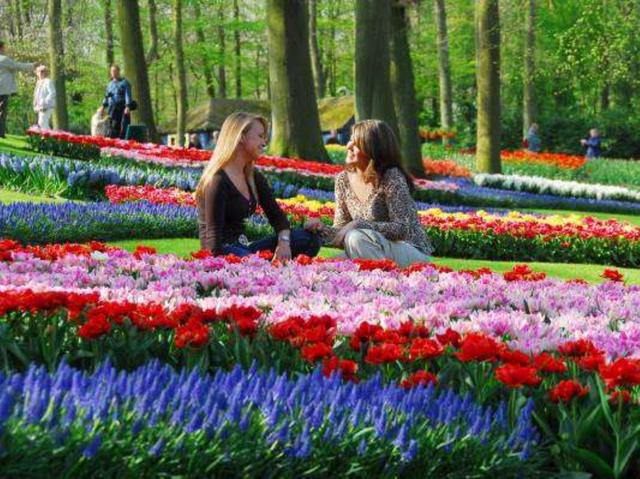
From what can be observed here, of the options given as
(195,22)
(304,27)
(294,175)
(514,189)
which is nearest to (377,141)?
(294,175)

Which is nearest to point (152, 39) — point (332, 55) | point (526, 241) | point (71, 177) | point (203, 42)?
point (203, 42)

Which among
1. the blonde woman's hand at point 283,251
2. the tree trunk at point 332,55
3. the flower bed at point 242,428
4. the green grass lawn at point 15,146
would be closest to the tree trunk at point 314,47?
the tree trunk at point 332,55

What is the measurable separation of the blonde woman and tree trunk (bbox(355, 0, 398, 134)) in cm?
1272

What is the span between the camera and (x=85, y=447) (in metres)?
2.54

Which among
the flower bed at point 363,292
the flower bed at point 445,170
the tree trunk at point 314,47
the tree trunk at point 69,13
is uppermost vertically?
the tree trunk at point 69,13

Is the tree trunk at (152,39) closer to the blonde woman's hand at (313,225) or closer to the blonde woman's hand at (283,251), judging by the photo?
the blonde woman's hand at (313,225)

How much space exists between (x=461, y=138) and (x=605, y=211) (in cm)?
2415

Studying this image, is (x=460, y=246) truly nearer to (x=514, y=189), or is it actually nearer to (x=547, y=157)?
(x=514, y=189)

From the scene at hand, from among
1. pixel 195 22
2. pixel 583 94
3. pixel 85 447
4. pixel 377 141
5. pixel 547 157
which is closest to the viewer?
pixel 85 447

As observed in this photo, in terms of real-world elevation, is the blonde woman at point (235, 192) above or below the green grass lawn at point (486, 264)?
above

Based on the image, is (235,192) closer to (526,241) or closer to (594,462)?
(594,462)

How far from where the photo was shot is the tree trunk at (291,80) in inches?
747

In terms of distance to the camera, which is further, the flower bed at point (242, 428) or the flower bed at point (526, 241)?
the flower bed at point (526, 241)

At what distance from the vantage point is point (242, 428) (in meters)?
2.79
